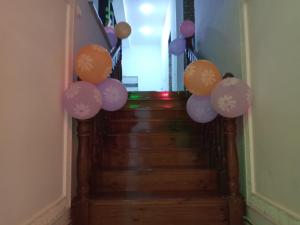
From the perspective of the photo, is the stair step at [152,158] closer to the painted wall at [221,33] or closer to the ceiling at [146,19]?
the painted wall at [221,33]

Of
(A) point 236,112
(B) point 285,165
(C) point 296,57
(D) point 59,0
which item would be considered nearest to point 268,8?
(C) point 296,57

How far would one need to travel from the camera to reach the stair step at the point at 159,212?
1938 mm

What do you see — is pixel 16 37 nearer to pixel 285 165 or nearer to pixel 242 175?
pixel 285 165

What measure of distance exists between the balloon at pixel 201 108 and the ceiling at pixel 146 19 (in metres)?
5.74

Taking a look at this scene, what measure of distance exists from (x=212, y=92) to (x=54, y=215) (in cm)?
119

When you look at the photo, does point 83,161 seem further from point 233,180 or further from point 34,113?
point 233,180

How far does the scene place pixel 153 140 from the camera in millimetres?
2850

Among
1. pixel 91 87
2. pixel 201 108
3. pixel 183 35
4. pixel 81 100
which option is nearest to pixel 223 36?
pixel 201 108

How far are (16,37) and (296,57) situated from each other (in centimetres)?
122

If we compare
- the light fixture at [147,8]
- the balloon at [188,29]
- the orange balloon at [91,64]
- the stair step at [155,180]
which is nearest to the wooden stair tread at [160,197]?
the stair step at [155,180]

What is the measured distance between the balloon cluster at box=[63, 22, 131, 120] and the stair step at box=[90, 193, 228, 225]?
2.17 feet

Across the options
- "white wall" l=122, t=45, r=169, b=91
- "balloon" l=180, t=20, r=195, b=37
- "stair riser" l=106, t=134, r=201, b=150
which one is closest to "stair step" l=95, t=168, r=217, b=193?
Answer: "stair riser" l=106, t=134, r=201, b=150

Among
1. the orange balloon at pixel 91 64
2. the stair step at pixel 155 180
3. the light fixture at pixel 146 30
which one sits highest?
the light fixture at pixel 146 30

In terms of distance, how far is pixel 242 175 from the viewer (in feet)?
6.61
